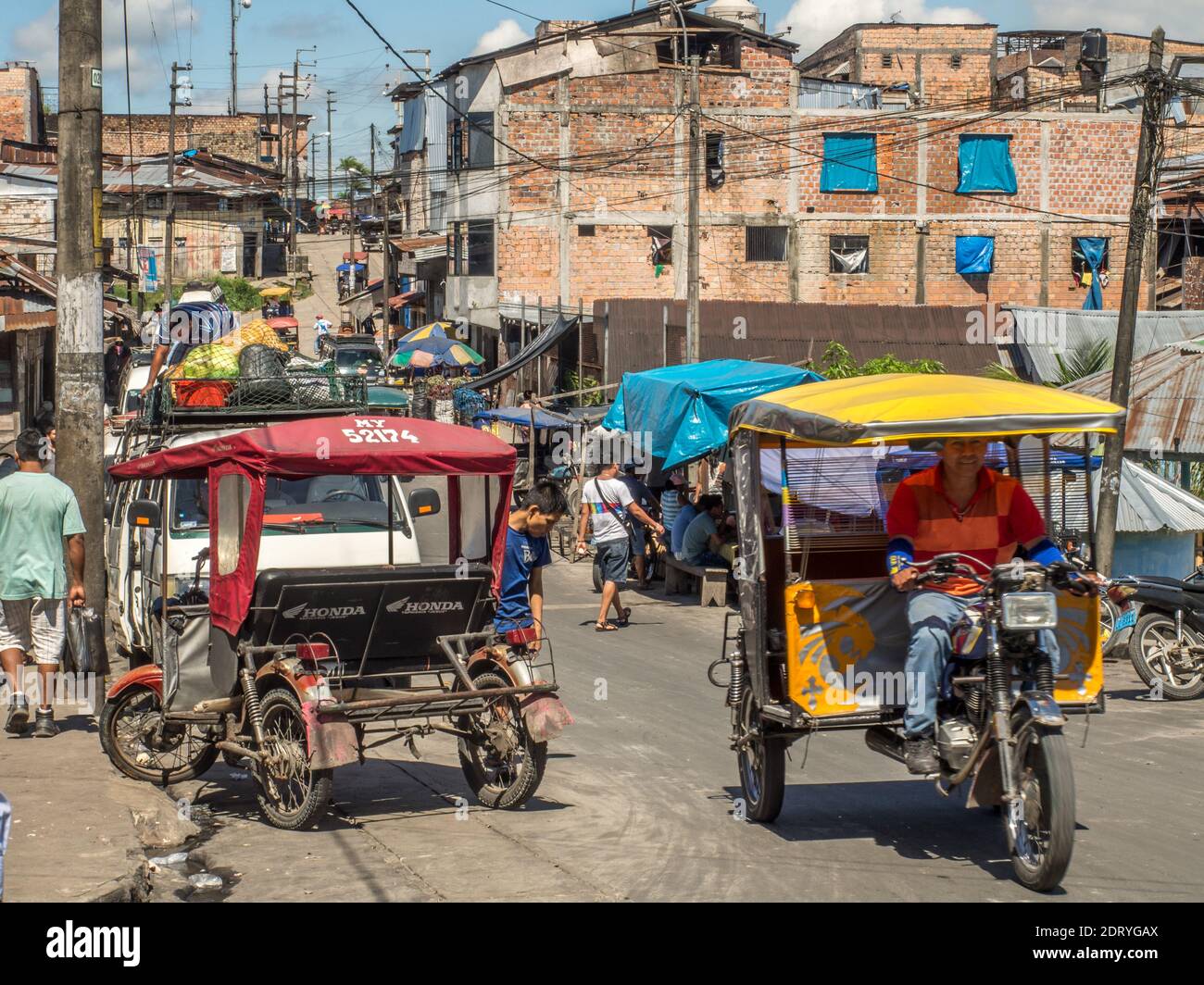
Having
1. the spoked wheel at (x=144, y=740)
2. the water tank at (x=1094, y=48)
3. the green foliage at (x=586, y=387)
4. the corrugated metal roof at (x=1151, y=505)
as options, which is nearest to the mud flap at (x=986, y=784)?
the spoked wheel at (x=144, y=740)

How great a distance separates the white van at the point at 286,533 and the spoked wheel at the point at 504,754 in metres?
2.60

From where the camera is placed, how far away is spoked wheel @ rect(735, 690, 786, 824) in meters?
7.88

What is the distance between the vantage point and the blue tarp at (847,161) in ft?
151

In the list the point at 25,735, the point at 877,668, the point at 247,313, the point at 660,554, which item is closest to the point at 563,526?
the point at 660,554

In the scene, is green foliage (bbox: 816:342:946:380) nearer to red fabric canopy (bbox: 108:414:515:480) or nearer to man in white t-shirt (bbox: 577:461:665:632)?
man in white t-shirt (bbox: 577:461:665:632)

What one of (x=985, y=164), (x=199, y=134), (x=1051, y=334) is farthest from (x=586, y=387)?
(x=199, y=134)

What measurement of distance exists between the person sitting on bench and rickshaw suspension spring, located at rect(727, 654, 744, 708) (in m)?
11.0

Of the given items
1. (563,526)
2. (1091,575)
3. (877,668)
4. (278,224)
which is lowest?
(563,526)

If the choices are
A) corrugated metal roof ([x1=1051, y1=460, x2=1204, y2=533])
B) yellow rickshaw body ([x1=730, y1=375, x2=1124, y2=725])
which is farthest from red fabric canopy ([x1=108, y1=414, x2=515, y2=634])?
corrugated metal roof ([x1=1051, y1=460, x2=1204, y2=533])

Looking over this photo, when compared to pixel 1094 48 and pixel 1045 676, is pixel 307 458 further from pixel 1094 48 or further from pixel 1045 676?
pixel 1094 48

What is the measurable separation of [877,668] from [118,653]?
30.6 ft

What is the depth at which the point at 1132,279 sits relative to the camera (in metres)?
16.4

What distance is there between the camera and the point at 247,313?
6238 cm
